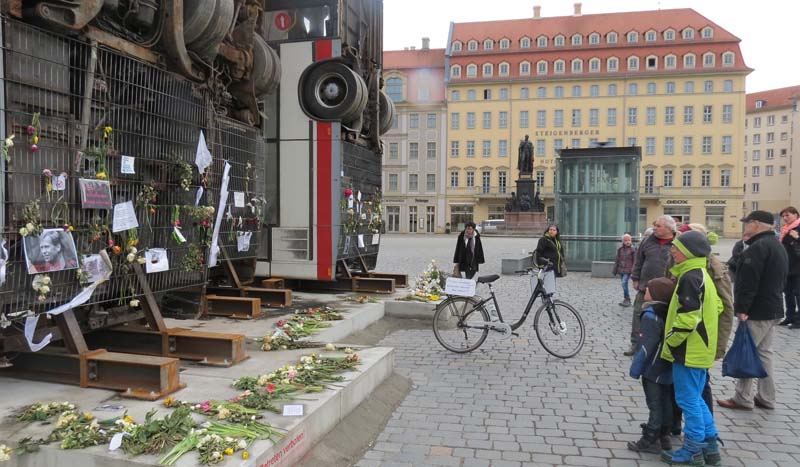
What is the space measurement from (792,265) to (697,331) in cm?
707

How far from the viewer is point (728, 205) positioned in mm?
62906

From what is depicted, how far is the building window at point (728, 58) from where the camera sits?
61688 millimetres

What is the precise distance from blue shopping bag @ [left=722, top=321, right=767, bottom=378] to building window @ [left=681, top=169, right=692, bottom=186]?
65750mm

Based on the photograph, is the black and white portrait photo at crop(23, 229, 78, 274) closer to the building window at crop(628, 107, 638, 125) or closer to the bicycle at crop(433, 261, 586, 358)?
the bicycle at crop(433, 261, 586, 358)

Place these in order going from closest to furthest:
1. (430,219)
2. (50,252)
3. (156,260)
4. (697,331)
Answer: (50,252)
(697,331)
(156,260)
(430,219)

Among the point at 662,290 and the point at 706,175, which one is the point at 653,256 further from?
the point at 706,175

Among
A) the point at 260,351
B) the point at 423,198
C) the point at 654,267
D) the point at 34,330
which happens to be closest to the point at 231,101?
the point at 260,351

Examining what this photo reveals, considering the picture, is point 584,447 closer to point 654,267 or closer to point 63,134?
point 654,267

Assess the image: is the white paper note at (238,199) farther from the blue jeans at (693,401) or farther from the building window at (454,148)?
the building window at (454,148)

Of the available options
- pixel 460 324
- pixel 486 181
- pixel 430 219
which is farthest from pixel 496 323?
pixel 430 219

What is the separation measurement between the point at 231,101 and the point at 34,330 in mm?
4514

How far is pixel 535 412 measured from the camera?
542 centimetres

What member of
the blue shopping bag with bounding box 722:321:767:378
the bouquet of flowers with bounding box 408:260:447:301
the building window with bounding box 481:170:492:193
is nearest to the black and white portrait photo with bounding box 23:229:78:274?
the blue shopping bag with bounding box 722:321:767:378

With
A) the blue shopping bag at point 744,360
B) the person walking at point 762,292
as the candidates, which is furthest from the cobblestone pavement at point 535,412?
the blue shopping bag at point 744,360
